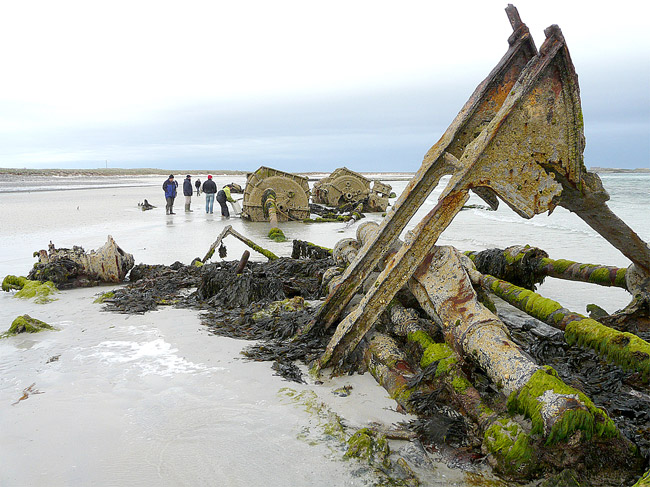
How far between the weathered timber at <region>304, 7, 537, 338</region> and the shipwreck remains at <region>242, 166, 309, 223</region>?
48.1 ft

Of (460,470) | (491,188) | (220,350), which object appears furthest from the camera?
(220,350)

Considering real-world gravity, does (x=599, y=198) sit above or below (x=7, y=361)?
above

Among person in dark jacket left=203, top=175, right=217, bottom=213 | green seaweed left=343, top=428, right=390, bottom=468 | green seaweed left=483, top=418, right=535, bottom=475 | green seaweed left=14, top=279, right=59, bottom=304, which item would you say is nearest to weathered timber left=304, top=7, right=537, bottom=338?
green seaweed left=343, top=428, right=390, bottom=468

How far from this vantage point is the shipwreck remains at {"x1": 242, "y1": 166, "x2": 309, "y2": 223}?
1867cm

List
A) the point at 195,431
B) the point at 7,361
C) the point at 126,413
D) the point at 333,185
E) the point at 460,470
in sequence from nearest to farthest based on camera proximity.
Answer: the point at 460,470 → the point at 195,431 → the point at 126,413 → the point at 7,361 → the point at 333,185

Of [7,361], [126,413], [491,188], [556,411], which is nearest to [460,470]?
[556,411]

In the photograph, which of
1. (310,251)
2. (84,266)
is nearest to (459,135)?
(310,251)

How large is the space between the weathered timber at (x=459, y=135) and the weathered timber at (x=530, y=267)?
2480 mm

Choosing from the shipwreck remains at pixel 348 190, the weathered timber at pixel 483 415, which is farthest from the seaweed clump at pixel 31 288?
the shipwreck remains at pixel 348 190

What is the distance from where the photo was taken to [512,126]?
11.6 ft

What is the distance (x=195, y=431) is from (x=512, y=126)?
3.14 meters

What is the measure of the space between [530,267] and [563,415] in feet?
13.5

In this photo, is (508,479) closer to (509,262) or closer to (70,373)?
(70,373)

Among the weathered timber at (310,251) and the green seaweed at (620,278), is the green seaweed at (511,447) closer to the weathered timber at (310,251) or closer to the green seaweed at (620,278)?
the green seaweed at (620,278)
